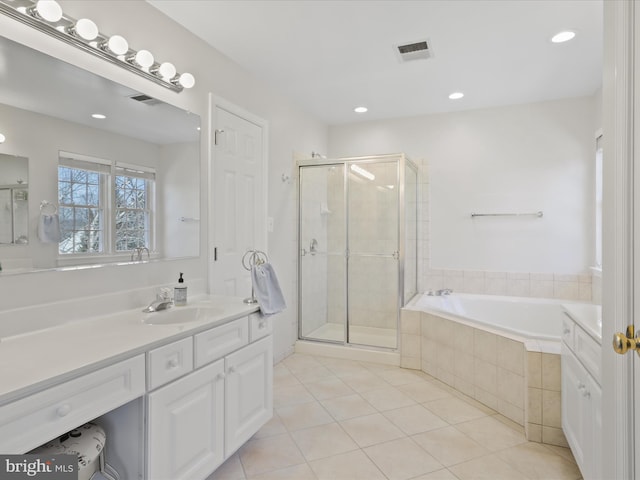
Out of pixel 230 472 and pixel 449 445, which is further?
pixel 449 445

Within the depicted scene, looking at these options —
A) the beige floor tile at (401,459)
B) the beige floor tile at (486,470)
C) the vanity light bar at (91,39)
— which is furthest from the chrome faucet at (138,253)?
the beige floor tile at (486,470)

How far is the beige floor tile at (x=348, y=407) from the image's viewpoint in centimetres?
247

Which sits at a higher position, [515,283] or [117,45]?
[117,45]

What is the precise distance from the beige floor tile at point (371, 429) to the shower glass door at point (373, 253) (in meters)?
1.12

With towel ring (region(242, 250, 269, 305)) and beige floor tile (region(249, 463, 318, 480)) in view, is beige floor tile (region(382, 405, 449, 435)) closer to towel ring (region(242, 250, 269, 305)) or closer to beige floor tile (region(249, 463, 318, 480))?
beige floor tile (region(249, 463, 318, 480))

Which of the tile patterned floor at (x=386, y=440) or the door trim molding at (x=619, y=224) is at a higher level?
the door trim molding at (x=619, y=224)

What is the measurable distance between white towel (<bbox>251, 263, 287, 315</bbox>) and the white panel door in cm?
56

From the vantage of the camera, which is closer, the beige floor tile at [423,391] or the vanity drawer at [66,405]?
the vanity drawer at [66,405]

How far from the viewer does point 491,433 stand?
2.24 metres

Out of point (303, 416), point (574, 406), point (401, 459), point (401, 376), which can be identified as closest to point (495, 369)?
point (574, 406)

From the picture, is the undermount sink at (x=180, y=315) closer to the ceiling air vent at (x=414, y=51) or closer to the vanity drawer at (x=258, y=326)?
the vanity drawer at (x=258, y=326)

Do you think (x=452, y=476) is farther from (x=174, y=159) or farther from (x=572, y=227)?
(x=572, y=227)

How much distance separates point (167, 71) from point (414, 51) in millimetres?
1678

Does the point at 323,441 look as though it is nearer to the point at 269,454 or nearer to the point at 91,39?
the point at 269,454
